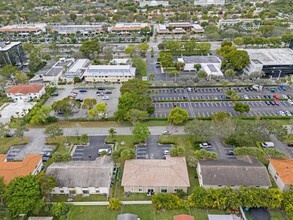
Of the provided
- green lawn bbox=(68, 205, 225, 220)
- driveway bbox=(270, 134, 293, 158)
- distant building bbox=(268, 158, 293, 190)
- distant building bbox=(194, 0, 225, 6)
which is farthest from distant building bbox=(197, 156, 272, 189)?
distant building bbox=(194, 0, 225, 6)

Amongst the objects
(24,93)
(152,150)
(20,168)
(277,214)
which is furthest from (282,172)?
(24,93)

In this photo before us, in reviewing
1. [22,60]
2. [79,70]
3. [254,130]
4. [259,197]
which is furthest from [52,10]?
[259,197]

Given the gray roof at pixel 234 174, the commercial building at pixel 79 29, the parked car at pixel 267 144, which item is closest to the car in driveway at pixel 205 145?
the gray roof at pixel 234 174

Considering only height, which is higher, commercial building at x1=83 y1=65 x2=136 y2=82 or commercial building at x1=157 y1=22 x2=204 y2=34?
commercial building at x1=157 y1=22 x2=204 y2=34

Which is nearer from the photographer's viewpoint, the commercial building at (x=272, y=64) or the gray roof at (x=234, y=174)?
the gray roof at (x=234, y=174)

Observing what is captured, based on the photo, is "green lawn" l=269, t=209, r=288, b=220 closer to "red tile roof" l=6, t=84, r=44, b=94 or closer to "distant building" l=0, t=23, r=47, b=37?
"red tile roof" l=6, t=84, r=44, b=94

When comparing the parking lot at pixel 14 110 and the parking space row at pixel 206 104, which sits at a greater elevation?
the parking space row at pixel 206 104

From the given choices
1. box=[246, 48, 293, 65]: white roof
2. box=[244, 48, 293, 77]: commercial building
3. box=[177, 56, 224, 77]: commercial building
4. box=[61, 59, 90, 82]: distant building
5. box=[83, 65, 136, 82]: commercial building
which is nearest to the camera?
box=[244, 48, 293, 77]: commercial building

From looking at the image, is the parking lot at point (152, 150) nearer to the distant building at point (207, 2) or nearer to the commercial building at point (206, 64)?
the commercial building at point (206, 64)
